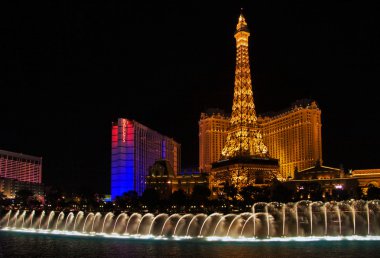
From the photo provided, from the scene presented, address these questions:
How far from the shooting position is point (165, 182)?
4419 inches

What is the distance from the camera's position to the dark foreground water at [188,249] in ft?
86.0

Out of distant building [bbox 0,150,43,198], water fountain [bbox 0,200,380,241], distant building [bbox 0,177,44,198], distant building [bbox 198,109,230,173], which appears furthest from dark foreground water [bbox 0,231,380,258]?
distant building [bbox 0,150,43,198]

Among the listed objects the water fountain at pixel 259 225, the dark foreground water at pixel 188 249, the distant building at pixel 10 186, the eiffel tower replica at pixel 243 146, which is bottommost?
the dark foreground water at pixel 188 249

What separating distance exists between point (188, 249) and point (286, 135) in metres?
99.1

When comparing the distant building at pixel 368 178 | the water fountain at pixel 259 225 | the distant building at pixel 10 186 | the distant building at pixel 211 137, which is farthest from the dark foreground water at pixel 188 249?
the distant building at pixel 10 186

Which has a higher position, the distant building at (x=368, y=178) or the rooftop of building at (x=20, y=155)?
the rooftop of building at (x=20, y=155)

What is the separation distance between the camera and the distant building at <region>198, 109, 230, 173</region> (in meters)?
139

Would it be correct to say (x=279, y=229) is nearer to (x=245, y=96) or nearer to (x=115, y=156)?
(x=245, y=96)

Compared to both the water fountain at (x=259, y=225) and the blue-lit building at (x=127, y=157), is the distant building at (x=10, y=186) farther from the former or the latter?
the water fountain at (x=259, y=225)

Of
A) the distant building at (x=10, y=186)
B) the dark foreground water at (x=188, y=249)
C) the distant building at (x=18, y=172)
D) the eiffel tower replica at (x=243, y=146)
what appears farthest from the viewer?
the distant building at (x=18, y=172)

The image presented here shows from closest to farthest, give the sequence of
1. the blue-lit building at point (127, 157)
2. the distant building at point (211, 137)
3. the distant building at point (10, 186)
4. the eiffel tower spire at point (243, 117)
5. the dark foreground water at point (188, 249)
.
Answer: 1. the dark foreground water at point (188, 249)
2. the eiffel tower spire at point (243, 117)
3. the blue-lit building at point (127, 157)
4. the distant building at point (211, 137)
5. the distant building at point (10, 186)

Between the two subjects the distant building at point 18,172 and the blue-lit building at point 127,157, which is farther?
the distant building at point 18,172

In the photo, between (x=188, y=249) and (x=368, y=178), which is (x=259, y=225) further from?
(x=368, y=178)

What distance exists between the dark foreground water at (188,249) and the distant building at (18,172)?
124m
